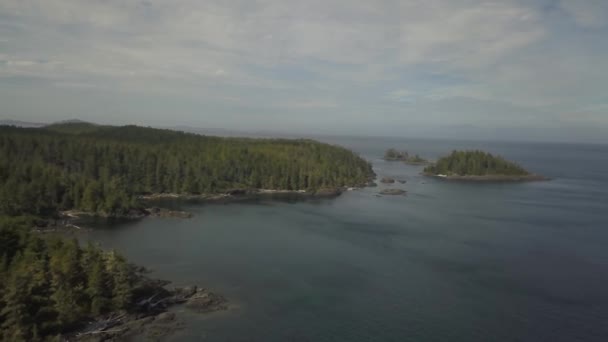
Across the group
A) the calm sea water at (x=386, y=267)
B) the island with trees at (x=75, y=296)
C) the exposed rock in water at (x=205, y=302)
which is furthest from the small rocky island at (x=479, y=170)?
the island with trees at (x=75, y=296)

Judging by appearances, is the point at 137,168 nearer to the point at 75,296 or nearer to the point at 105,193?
the point at 105,193

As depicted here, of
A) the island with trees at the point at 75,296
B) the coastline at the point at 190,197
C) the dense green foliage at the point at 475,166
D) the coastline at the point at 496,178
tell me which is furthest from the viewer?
the dense green foliage at the point at 475,166

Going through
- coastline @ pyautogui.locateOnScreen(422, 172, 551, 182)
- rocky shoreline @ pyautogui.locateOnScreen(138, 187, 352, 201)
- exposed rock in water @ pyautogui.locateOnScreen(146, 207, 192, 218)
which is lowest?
exposed rock in water @ pyautogui.locateOnScreen(146, 207, 192, 218)

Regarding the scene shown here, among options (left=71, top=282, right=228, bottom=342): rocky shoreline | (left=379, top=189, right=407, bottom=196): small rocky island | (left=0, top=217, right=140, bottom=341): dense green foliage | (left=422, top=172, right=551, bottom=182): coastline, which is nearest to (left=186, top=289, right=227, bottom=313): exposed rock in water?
(left=71, top=282, right=228, bottom=342): rocky shoreline

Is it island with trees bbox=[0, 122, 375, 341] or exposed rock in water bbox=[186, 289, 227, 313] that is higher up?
island with trees bbox=[0, 122, 375, 341]

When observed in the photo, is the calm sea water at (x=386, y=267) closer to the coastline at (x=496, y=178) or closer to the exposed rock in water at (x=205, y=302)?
the exposed rock in water at (x=205, y=302)

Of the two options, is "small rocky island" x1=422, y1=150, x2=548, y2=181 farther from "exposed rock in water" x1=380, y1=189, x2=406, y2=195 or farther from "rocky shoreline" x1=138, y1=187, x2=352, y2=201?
"rocky shoreline" x1=138, y1=187, x2=352, y2=201

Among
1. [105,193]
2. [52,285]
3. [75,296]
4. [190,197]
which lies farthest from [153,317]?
[190,197]
